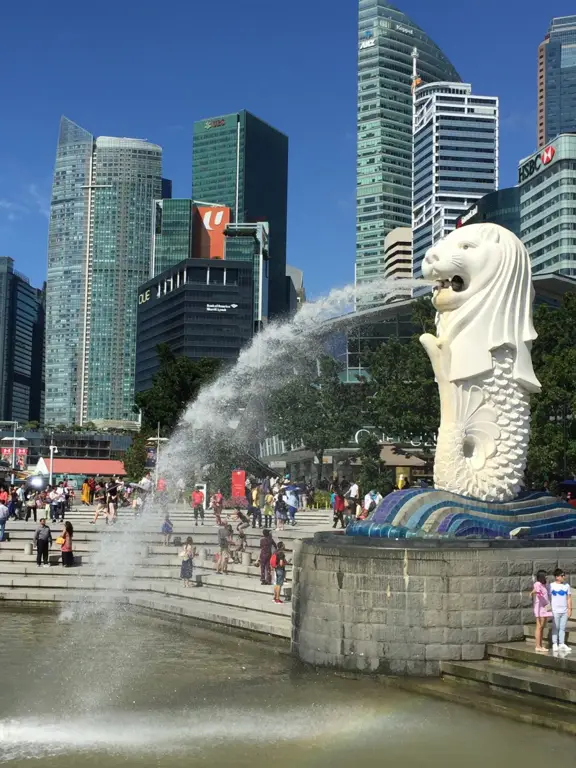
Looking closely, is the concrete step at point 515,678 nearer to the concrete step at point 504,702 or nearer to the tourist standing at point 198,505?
the concrete step at point 504,702

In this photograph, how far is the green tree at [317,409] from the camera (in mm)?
39562

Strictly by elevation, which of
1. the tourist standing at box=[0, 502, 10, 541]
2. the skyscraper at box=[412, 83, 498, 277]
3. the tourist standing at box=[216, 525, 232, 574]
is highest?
the skyscraper at box=[412, 83, 498, 277]

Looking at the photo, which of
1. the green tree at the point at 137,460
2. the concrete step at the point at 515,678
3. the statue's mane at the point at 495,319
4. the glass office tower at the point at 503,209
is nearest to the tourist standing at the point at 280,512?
the statue's mane at the point at 495,319

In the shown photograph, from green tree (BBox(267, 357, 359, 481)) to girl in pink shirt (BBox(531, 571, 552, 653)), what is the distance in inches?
1023

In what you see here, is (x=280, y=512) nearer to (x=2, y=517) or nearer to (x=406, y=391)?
(x=406, y=391)

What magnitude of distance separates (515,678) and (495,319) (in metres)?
6.90

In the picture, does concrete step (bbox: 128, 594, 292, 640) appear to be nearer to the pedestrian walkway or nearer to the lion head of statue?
the pedestrian walkway

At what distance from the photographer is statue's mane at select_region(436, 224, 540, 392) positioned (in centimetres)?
1650

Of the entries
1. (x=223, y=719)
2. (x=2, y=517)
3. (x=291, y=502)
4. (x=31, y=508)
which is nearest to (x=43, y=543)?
(x=2, y=517)

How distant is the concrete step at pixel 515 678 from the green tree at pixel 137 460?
3722 centimetres

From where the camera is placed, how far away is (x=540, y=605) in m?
12.9

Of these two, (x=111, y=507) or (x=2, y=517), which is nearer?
(x=2, y=517)

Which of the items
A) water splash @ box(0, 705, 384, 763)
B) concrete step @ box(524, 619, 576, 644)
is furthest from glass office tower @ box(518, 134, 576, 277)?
water splash @ box(0, 705, 384, 763)

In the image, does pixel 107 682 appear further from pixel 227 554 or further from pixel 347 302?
pixel 347 302
